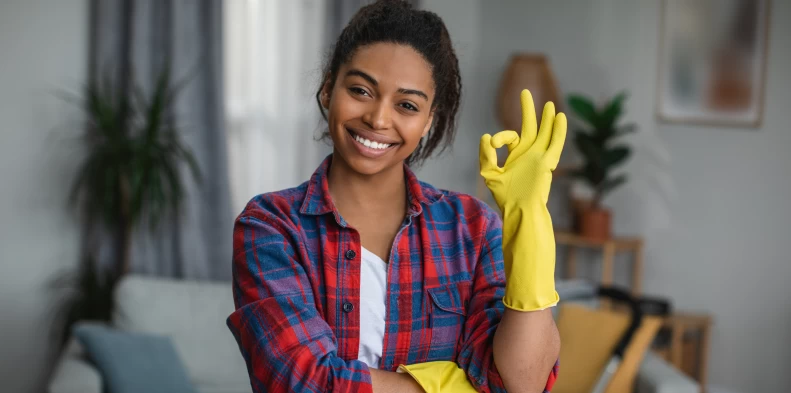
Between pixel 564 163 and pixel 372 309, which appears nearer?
pixel 372 309

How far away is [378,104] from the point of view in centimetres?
117

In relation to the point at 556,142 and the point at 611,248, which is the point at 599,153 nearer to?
the point at 611,248

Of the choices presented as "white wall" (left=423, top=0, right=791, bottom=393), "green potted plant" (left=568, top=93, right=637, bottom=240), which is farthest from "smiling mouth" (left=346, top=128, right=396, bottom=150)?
"white wall" (left=423, top=0, right=791, bottom=393)

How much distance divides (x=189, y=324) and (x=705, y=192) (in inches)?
99.9

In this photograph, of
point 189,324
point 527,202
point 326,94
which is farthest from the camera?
point 189,324

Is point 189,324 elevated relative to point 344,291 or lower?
lower

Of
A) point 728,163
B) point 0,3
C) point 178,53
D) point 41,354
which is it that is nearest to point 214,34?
point 178,53

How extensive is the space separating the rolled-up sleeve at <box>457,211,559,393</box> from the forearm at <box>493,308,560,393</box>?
0.09ft

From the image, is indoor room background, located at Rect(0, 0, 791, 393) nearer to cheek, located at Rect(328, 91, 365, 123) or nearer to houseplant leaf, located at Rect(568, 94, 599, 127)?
houseplant leaf, located at Rect(568, 94, 599, 127)

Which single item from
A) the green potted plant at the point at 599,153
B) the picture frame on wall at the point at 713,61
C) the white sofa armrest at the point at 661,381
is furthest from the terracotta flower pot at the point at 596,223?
the white sofa armrest at the point at 661,381

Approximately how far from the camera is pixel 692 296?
13.4 ft

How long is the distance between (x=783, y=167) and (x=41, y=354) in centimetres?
346

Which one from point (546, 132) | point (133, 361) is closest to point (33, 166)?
point (133, 361)

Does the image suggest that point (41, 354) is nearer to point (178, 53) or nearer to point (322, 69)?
point (178, 53)
